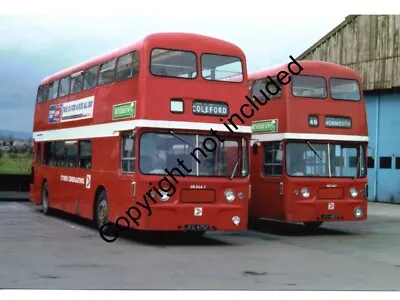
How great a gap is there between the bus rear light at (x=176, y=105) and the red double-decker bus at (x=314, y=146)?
10.2 feet

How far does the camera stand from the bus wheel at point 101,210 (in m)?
13.2

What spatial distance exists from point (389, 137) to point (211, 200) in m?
15.1

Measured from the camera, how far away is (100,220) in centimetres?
1352

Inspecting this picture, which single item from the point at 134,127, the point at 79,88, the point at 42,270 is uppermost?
the point at 79,88

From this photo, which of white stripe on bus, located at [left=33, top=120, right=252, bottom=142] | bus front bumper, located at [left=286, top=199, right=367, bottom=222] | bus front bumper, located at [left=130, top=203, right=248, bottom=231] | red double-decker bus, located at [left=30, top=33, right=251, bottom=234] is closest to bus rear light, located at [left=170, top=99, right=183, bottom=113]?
red double-decker bus, located at [left=30, top=33, right=251, bottom=234]

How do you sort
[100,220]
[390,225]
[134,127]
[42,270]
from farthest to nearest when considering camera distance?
[390,225] < [100,220] < [134,127] < [42,270]

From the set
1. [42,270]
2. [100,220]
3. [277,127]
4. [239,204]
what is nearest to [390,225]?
[277,127]

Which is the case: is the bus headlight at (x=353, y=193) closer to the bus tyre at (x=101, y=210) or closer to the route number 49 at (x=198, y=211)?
the route number 49 at (x=198, y=211)

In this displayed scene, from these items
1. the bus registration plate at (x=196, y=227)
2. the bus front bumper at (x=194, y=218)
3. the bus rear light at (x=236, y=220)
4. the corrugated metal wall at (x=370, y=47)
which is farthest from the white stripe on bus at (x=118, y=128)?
the corrugated metal wall at (x=370, y=47)

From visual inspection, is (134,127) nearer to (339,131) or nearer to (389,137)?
(339,131)

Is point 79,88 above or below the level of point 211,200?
above

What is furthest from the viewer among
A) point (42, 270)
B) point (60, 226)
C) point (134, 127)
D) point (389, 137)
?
point (389, 137)

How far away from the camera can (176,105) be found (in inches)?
457

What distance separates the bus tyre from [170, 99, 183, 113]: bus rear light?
2.73 metres
